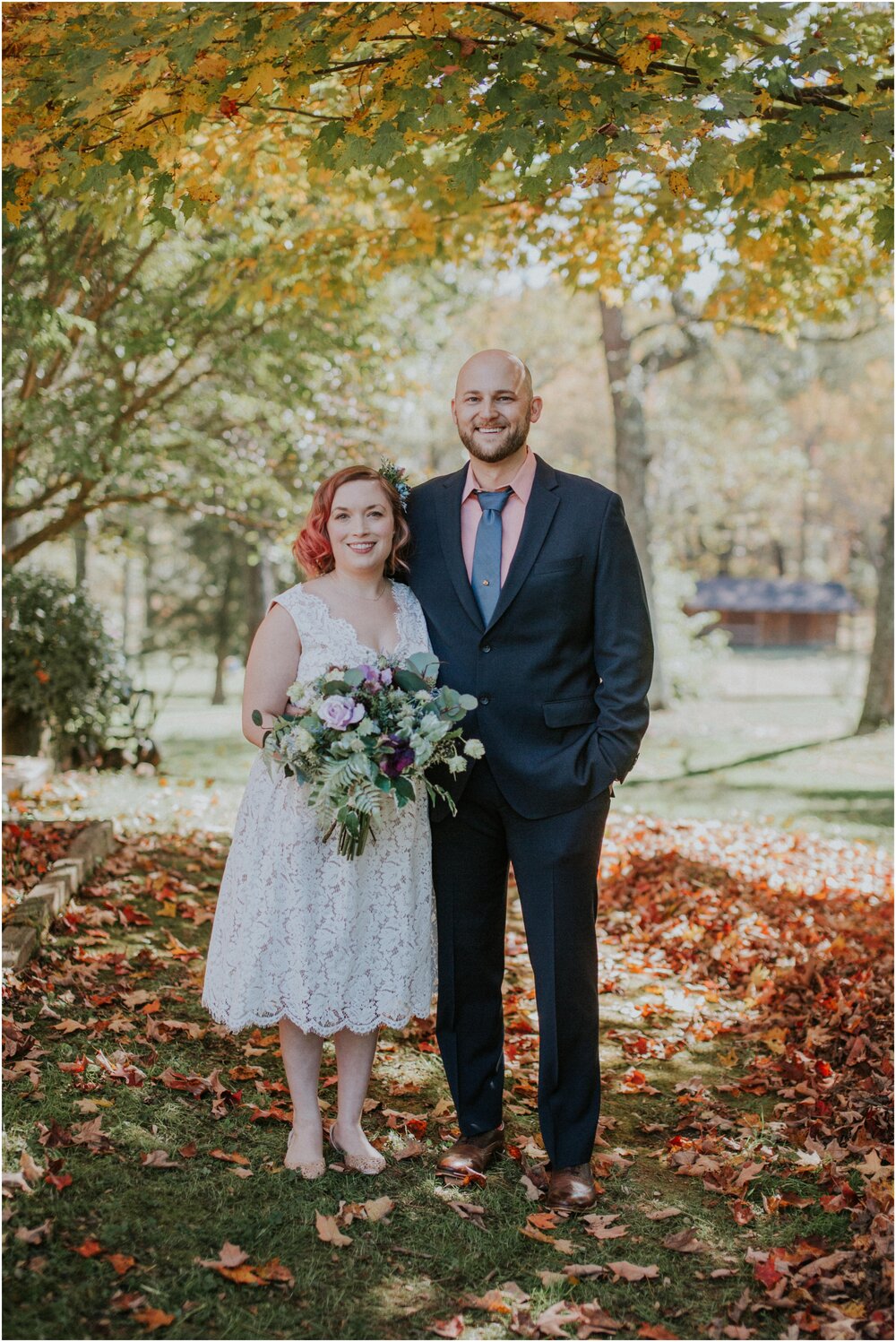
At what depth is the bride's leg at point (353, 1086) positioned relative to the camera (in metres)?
3.66

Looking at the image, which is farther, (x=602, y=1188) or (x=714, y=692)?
(x=714, y=692)

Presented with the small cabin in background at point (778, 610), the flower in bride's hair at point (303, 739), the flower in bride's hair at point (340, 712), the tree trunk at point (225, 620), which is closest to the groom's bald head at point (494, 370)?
the flower in bride's hair at point (340, 712)

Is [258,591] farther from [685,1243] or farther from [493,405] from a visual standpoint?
[685,1243]

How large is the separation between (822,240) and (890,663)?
890 cm

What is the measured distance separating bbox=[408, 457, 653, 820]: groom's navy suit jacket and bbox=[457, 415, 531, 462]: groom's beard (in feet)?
0.65

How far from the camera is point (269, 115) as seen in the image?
6109 mm

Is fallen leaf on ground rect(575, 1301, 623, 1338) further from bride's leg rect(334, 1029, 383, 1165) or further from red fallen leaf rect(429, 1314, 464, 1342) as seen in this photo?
bride's leg rect(334, 1029, 383, 1165)

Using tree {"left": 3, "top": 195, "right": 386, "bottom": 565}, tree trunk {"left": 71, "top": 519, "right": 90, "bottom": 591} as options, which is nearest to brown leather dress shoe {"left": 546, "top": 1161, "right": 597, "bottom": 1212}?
tree {"left": 3, "top": 195, "right": 386, "bottom": 565}

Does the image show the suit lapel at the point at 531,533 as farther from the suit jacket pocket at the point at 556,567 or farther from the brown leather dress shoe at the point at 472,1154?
the brown leather dress shoe at the point at 472,1154

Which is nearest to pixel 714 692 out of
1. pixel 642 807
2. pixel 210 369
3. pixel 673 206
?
pixel 642 807

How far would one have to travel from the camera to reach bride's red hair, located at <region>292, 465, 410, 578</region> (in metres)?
3.63

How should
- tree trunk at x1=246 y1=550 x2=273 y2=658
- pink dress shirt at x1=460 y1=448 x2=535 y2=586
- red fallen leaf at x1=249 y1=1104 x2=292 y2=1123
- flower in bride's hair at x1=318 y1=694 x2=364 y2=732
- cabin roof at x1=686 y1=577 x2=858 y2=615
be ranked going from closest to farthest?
flower in bride's hair at x1=318 y1=694 x2=364 y2=732 → pink dress shirt at x1=460 y1=448 x2=535 y2=586 → red fallen leaf at x1=249 y1=1104 x2=292 y2=1123 → tree trunk at x1=246 y1=550 x2=273 y2=658 → cabin roof at x1=686 y1=577 x2=858 y2=615

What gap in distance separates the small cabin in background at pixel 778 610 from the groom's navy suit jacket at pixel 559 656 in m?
45.2

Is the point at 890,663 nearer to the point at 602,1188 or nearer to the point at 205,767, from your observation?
the point at 205,767
